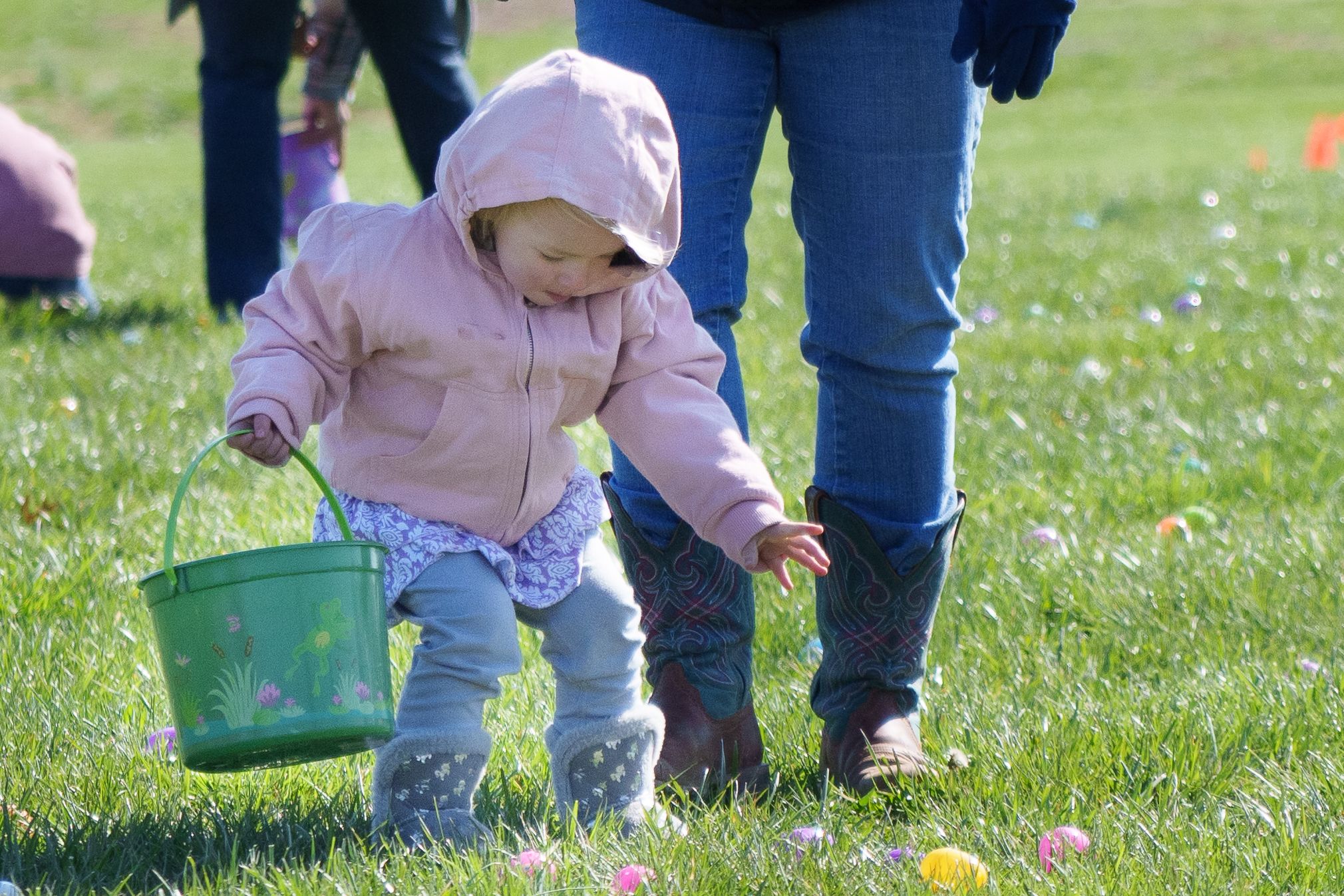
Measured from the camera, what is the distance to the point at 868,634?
2.50 meters

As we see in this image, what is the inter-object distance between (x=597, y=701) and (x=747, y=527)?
13.5 inches

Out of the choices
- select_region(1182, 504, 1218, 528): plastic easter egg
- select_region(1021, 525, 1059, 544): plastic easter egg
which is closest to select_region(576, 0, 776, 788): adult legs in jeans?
select_region(1021, 525, 1059, 544): plastic easter egg

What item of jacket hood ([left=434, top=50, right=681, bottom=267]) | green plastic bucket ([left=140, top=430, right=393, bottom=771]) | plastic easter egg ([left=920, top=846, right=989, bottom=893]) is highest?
jacket hood ([left=434, top=50, right=681, bottom=267])

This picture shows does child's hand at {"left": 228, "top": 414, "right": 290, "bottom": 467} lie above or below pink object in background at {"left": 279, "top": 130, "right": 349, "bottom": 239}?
below

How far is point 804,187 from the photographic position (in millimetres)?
2488

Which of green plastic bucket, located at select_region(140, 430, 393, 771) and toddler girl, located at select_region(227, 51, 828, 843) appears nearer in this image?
green plastic bucket, located at select_region(140, 430, 393, 771)

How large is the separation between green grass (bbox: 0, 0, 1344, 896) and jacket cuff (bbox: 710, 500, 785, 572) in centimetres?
35

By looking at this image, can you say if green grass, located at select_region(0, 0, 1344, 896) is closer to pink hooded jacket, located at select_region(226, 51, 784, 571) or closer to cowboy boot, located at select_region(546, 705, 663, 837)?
cowboy boot, located at select_region(546, 705, 663, 837)

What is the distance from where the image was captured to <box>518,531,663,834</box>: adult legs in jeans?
217 cm

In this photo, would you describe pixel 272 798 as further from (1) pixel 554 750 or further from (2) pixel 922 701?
(2) pixel 922 701

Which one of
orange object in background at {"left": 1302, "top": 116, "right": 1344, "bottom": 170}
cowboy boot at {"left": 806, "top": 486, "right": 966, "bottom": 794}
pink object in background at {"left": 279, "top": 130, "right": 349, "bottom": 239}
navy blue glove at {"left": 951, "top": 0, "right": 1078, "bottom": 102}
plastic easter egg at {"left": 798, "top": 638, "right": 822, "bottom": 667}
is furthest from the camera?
orange object in background at {"left": 1302, "top": 116, "right": 1344, "bottom": 170}

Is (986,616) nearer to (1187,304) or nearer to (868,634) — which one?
(868,634)

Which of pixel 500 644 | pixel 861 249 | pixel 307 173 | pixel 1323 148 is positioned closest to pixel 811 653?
pixel 861 249

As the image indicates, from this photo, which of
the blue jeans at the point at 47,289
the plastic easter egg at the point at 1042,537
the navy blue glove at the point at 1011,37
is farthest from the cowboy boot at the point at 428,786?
the blue jeans at the point at 47,289
